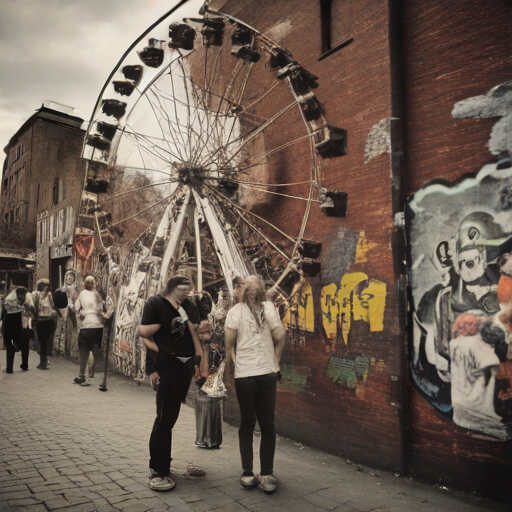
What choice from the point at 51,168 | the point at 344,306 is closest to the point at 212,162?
the point at 344,306

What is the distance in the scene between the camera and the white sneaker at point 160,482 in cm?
353

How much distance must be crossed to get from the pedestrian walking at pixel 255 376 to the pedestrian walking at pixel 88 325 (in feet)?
16.1

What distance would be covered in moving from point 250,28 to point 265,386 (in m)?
4.38

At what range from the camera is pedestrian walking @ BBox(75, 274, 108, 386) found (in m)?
7.98

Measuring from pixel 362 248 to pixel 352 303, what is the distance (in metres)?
0.56

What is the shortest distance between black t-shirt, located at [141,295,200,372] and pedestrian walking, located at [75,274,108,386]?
469cm

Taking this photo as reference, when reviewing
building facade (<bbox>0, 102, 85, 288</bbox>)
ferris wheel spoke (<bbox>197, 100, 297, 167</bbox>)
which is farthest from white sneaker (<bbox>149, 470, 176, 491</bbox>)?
building facade (<bbox>0, 102, 85, 288</bbox>)

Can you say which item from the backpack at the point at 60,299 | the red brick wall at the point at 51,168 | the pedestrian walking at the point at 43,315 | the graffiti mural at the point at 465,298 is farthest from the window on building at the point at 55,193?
the graffiti mural at the point at 465,298

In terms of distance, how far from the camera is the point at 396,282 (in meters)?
4.23

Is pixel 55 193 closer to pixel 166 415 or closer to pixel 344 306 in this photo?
pixel 344 306

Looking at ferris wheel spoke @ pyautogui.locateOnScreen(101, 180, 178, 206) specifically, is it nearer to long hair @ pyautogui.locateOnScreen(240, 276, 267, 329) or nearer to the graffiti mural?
long hair @ pyautogui.locateOnScreen(240, 276, 267, 329)

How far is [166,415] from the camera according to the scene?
12.1ft

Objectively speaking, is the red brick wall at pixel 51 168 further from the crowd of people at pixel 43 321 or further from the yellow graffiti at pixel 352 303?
the yellow graffiti at pixel 352 303

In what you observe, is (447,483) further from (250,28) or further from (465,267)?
(250,28)
